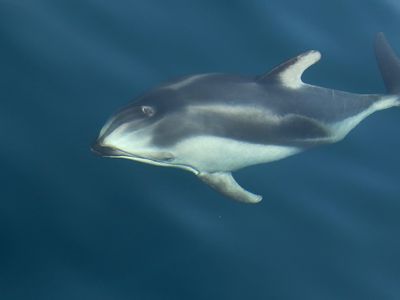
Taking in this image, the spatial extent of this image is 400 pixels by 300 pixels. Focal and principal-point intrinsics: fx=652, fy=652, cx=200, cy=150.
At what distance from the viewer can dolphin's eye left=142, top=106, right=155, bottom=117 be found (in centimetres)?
579

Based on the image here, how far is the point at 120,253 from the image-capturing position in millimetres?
6379

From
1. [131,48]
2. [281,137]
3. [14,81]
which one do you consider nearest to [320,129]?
[281,137]

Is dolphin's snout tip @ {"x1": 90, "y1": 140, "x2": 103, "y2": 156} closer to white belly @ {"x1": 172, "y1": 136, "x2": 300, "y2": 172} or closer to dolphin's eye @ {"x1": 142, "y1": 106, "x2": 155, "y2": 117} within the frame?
dolphin's eye @ {"x1": 142, "y1": 106, "x2": 155, "y2": 117}

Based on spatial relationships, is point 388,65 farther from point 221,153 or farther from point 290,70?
point 221,153

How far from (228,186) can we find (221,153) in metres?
0.45

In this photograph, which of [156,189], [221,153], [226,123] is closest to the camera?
[226,123]

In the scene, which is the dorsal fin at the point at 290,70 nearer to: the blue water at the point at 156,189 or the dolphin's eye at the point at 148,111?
the dolphin's eye at the point at 148,111

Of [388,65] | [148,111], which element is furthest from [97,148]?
[388,65]

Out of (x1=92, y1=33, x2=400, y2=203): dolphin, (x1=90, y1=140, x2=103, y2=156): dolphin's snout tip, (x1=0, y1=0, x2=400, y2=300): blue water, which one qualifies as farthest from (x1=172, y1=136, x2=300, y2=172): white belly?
(x1=90, y1=140, x2=103, y2=156): dolphin's snout tip

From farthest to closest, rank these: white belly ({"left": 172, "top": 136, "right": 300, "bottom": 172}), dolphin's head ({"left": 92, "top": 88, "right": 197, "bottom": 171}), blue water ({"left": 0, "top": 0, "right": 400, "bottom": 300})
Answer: blue water ({"left": 0, "top": 0, "right": 400, "bottom": 300}) < white belly ({"left": 172, "top": 136, "right": 300, "bottom": 172}) < dolphin's head ({"left": 92, "top": 88, "right": 197, "bottom": 171})

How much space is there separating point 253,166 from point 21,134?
2.58 m

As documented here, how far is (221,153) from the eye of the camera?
251 inches

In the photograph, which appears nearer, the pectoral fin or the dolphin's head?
the dolphin's head

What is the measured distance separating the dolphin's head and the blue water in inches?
41.4
